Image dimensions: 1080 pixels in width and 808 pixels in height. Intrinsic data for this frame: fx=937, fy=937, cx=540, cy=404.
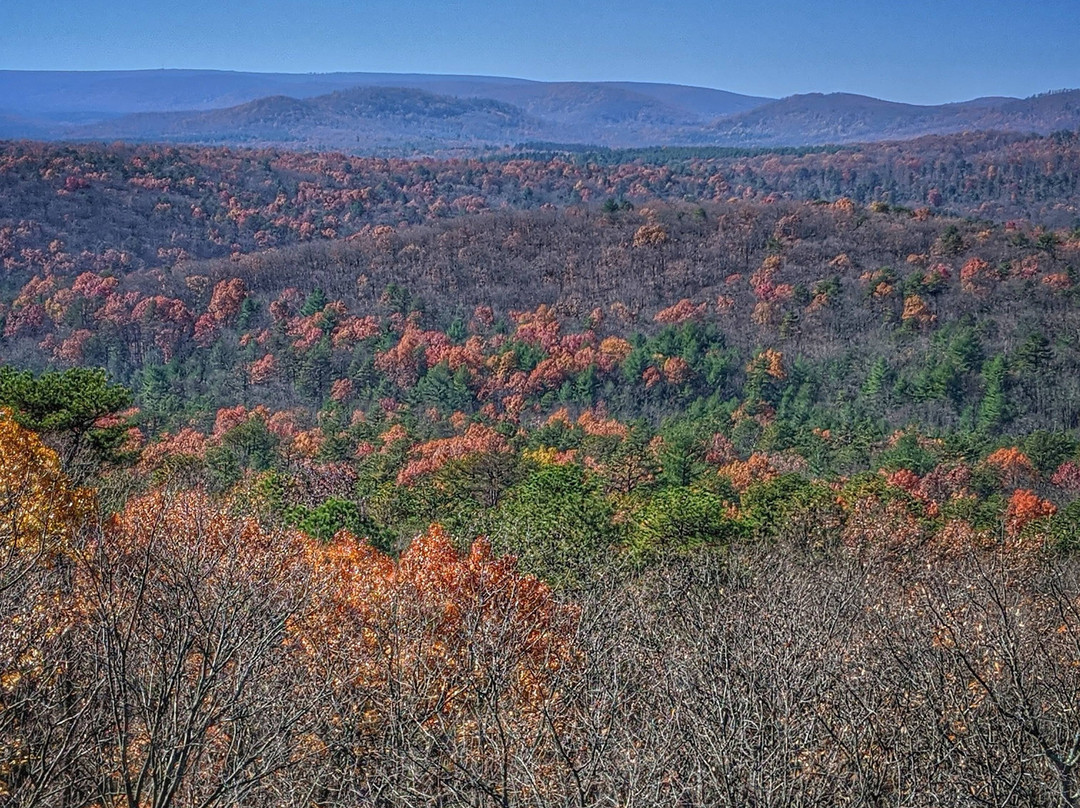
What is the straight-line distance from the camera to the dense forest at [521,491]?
734cm

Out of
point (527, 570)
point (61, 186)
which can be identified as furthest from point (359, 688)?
point (61, 186)

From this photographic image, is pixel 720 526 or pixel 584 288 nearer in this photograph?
pixel 720 526

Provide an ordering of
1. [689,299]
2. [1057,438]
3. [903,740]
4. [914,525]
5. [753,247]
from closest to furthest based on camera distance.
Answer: [903,740]
[914,525]
[1057,438]
[689,299]
[753,247]

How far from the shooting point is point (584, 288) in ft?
311

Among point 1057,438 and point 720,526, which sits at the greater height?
point 720,526

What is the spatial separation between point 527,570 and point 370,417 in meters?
44.2

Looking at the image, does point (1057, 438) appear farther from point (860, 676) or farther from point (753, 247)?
point (753, 247)

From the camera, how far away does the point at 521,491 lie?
26.6 m

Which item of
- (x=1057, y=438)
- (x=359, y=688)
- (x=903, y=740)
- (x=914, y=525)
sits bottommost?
(x=1057, y=438)

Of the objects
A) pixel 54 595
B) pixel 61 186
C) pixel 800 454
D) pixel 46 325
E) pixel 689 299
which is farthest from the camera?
pixel 61 186

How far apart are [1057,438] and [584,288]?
56876 millimetres

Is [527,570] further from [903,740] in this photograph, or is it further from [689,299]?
[689,299]

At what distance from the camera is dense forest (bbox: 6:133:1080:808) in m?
7.34

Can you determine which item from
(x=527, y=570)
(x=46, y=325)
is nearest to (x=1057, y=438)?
(x=527, y=570)
